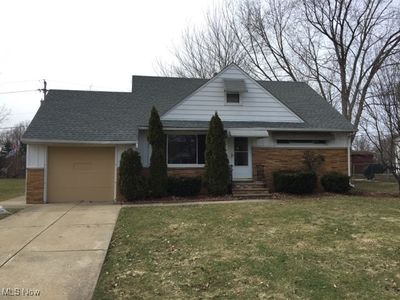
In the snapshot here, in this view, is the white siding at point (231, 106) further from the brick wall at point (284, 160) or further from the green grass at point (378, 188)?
the green grass at point (378, 188)

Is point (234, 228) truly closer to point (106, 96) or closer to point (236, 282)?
point (236, 282)

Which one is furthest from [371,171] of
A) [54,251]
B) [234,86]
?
[54,251]

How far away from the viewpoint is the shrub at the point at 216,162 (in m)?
16.3

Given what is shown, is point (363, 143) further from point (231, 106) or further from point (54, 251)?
point (54, 251)

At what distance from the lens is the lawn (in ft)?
18.7

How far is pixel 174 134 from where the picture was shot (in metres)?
17.9

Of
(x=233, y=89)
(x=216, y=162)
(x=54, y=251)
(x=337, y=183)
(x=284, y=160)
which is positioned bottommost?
(x=54, y=251)

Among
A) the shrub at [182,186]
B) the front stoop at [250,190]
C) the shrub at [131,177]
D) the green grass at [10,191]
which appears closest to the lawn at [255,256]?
the shrub at [131,177]

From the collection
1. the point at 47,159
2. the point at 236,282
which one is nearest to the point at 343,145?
the point at 47,159

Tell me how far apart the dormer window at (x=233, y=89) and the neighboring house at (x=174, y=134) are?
1.8 inches

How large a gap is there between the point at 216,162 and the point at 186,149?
6.58 ft

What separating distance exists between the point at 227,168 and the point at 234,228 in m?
7.21

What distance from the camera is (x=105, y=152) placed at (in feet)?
56.3

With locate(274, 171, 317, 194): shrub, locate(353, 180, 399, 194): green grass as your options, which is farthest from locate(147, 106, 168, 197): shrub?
locate(353, 180, 399, 194): green grass
